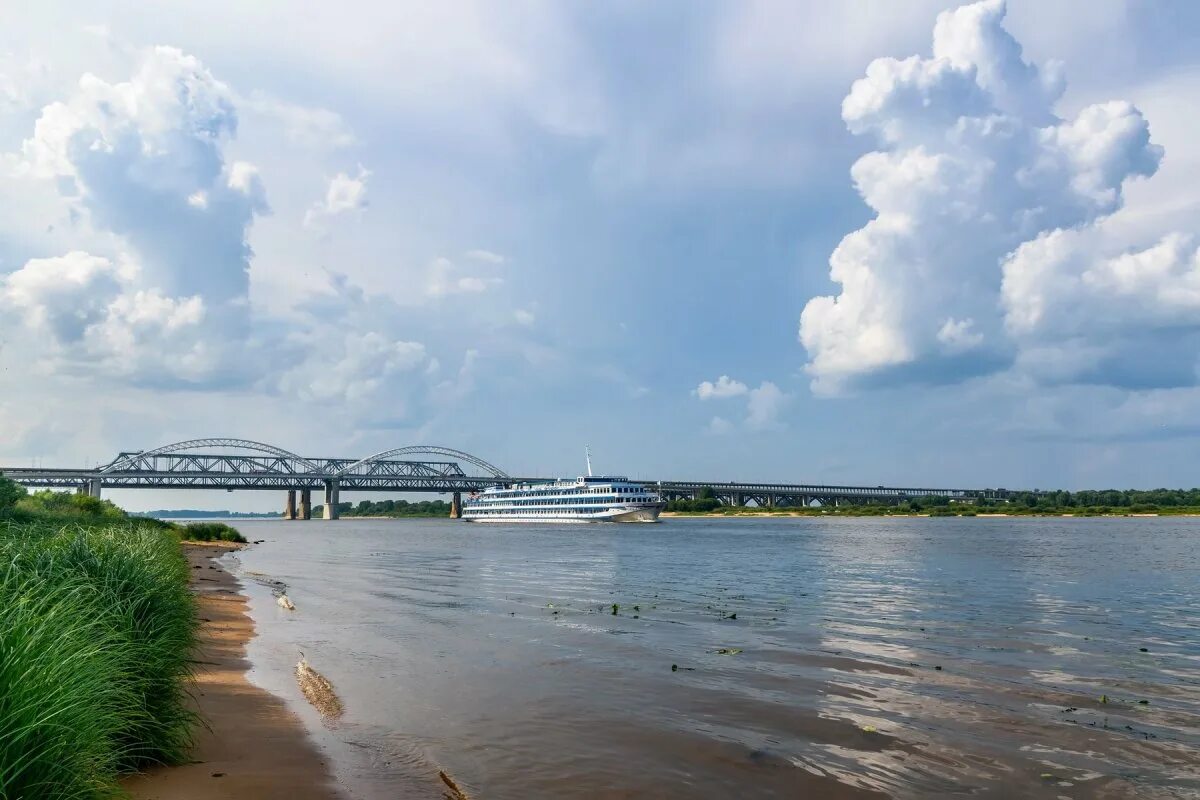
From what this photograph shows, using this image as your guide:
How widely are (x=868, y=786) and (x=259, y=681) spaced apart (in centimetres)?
1162

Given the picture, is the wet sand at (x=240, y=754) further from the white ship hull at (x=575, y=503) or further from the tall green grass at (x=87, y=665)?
the white ship hull at (x=575, y=503)

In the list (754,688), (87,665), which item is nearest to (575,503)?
(754,688)

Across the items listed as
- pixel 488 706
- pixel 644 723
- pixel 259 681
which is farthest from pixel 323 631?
pixel 644 723

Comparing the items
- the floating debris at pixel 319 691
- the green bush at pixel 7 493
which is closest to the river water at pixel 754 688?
the floating debris at pixel 319 691

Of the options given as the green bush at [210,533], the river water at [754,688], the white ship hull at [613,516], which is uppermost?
the river water at [754,688]

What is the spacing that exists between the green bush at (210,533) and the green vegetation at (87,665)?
79.0 metres

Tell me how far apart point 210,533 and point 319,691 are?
8464 centimetres

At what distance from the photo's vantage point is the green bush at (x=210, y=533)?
8572 cm

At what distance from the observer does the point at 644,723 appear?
43.1 ft

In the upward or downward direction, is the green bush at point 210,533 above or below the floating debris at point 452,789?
below

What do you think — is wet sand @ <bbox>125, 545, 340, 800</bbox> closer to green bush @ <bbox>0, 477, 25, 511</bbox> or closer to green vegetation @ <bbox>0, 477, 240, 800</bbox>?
green vegetation @ <bbox>0, 477, 240, 800</bbox>

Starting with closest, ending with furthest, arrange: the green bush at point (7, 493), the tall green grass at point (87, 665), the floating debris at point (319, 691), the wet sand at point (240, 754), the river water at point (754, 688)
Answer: the tall green grass at point (87, 665) → the wet sand at point (240, 754) → the river water at point (754, 688) → the floating debris at point (319, 691) → the green bush at point (7, 493)

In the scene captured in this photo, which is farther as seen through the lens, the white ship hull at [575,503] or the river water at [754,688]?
the white ship hull at [575,503]

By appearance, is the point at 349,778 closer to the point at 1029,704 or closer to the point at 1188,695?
the point at 1029,704
